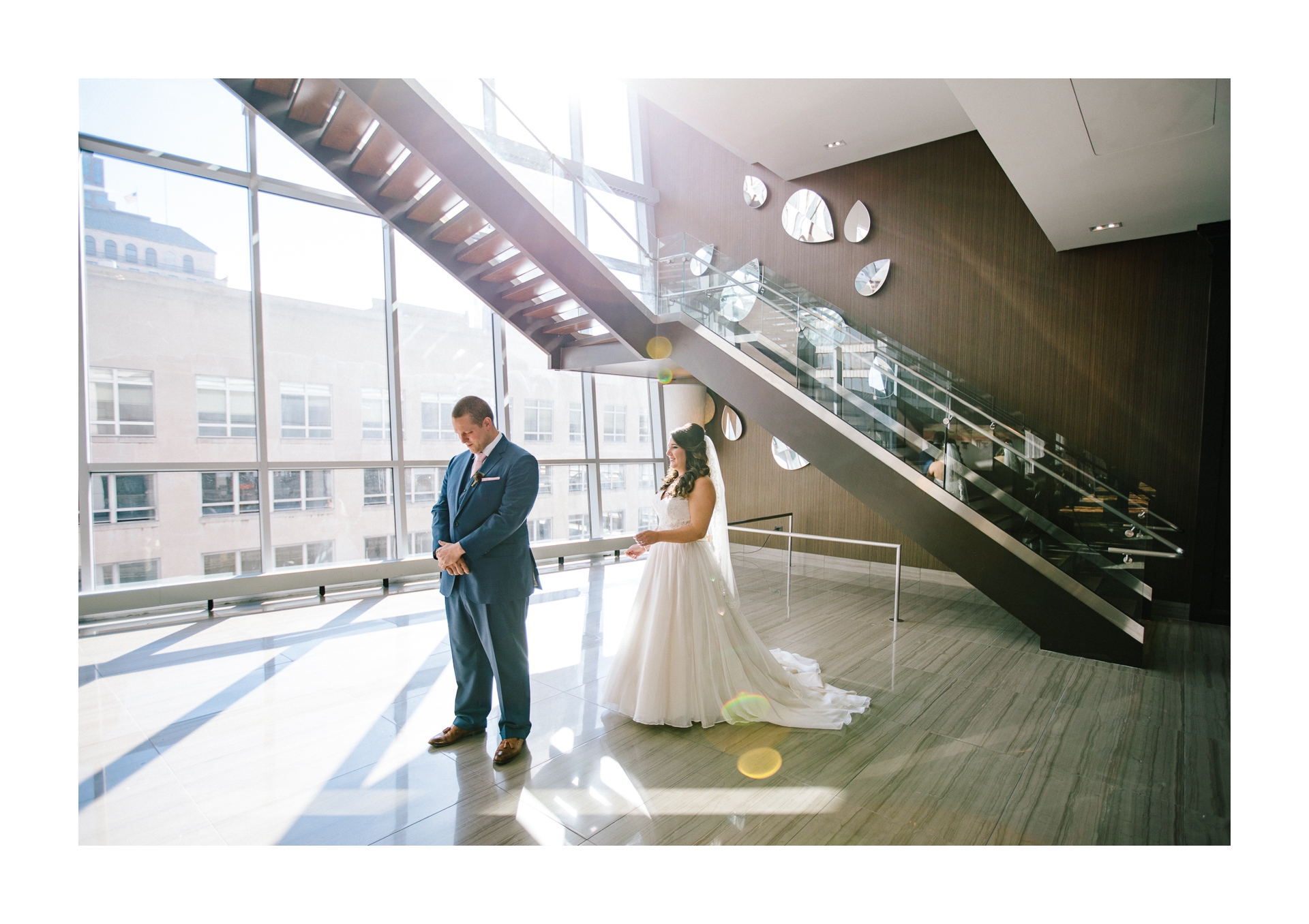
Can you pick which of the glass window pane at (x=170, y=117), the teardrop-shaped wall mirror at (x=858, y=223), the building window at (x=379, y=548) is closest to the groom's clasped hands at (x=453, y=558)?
the building window at (x=379, y=548)

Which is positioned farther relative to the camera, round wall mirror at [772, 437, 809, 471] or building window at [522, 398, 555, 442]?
building window at [522, 398, 555, 442]

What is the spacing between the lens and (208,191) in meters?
6.18

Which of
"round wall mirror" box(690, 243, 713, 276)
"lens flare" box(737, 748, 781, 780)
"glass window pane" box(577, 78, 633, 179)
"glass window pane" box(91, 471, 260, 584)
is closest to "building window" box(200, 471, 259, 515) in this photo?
"glass window pane" box(91, 471, 260, 584)

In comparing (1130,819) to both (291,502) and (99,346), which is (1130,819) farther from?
(99,346)

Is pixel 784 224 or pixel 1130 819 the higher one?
pixel 784 224

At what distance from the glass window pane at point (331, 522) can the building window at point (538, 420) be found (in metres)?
2.21

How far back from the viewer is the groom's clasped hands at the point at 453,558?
300 cm

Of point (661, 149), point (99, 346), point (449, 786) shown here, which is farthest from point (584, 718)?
point (661, 149)

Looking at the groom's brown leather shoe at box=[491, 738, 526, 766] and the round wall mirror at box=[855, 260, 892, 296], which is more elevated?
the round wall mirror at box=[855, 260, 892, 296]

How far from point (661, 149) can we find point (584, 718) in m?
9.47

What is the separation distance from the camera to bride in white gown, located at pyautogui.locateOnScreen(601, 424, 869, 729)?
3400 millimetres

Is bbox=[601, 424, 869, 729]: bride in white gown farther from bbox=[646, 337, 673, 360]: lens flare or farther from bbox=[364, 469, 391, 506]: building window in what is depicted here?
bbox=[364, 469, 391, 506]: building window

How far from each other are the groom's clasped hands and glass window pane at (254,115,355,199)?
16.9 feet

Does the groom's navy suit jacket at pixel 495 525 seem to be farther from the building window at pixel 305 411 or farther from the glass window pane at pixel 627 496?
the glass window pane at pixel 627 496
